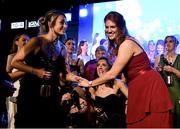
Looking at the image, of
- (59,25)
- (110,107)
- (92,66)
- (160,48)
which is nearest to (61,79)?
(59,25)

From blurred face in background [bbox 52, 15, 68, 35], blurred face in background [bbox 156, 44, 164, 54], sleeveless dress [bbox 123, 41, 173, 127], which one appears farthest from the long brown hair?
blurred face in background [bbox 156, 44, 164, 54]

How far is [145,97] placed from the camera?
8.67 ft

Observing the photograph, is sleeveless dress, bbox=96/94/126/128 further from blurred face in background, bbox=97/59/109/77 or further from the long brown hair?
the long brown hair

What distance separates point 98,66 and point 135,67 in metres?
1.68

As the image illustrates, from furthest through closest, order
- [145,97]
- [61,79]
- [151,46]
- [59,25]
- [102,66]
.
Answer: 1. [151,46]
2. [102,66]
3. [61,79]
4. [59,25]
5. [145,97]

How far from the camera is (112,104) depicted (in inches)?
160

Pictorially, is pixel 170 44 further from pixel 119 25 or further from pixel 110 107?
pixel 119 25

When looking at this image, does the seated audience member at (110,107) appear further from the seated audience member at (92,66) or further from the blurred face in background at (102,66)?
the seated audience member at (92,66)

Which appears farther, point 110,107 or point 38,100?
point 110,107

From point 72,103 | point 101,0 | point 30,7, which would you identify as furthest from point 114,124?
point 30,7

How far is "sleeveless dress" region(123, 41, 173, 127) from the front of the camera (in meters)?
2.61

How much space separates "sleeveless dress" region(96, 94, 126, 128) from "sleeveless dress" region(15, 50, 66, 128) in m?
1.36

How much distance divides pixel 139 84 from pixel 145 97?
11 centimetres

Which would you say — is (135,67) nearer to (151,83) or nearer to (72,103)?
(151,83)
